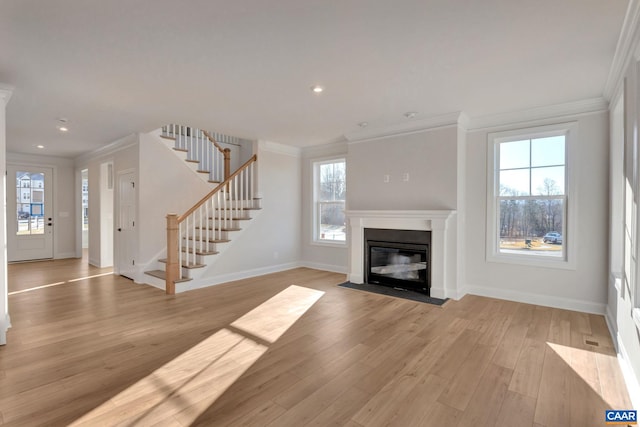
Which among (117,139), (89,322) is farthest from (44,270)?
(89,322)

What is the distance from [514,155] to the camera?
170 inches

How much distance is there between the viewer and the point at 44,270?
21.0 ft

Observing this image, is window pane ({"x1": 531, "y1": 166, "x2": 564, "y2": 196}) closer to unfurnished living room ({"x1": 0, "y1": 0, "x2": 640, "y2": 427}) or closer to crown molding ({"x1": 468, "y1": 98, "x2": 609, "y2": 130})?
unfurnished living room ({"x1": 0, "y1": 0, "x2": 640, "y2": 427})

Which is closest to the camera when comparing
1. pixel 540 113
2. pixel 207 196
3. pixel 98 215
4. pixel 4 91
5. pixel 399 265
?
pixel 4 91

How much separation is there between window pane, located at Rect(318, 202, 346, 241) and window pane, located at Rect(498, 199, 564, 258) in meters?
2.70

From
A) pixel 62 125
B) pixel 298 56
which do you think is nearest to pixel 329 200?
pixel 298 56

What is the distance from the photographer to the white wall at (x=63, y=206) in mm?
7777

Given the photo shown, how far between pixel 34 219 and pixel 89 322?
5.82 metres

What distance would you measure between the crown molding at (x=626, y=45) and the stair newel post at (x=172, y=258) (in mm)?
5086

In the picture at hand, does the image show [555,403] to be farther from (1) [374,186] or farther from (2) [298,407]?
(1) [374,186]

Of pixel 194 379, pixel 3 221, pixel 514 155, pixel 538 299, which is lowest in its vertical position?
pixel 194 379

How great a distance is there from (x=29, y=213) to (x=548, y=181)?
10014 mm

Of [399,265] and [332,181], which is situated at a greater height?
[332,181]

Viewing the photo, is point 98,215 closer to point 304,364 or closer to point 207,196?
point 207,196
